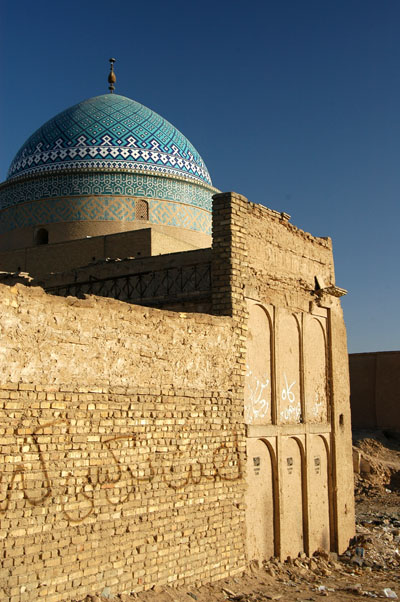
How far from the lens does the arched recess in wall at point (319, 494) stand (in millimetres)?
11633

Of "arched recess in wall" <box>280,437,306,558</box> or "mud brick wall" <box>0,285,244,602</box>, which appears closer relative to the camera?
"mud brick wall" <box>0,285,244,602</box>

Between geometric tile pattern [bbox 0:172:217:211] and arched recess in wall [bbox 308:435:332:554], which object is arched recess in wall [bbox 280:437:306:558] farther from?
geometric tile pattern [bbox 0:172:217:211]

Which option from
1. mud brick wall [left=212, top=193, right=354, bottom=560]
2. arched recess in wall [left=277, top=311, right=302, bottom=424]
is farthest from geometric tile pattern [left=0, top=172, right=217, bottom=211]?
arched recess in wall [left=277, top=311, right=302, bottom=424]

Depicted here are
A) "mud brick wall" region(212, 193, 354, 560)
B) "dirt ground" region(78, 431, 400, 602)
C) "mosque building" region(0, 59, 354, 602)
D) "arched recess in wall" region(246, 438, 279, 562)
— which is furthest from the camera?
"mud brick wall" region(212, 193, 354, 560)

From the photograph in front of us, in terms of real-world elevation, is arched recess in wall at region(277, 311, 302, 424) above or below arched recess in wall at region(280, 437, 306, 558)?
above

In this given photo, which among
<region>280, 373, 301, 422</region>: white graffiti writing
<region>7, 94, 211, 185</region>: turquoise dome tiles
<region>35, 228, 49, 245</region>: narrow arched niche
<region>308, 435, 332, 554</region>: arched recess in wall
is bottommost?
Result: <region>308, 435, 332, 554</region>: arched recess in wall

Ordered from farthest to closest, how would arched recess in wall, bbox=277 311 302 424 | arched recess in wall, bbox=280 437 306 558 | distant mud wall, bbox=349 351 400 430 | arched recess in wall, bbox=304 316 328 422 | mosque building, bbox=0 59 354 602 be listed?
distant mud wall, bbox=349 351 400 430, arched recess in wall, bbox=304 316 328 422, arched recess in wall, bbox=277 311 302 424, arched recess in wall, bbox=280 437 306 558, mosque building, bbox=0 59 354 602

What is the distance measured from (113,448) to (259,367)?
3546 millimetres

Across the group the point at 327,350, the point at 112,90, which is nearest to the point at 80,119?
the point at 112,90

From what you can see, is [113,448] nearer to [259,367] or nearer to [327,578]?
[259,367]

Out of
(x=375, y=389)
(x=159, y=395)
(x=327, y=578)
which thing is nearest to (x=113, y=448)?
(x=159, y=395)

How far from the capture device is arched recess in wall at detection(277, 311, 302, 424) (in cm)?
1120

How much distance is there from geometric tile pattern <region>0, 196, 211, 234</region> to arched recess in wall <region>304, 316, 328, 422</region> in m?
5.74

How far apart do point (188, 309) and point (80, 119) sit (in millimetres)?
9131
